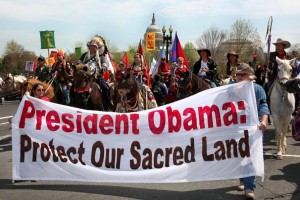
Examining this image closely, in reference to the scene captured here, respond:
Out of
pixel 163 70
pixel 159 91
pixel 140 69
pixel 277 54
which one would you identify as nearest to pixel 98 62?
pixel 140 69

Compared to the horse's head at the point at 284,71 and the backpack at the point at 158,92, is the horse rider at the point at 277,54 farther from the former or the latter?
the backpack at the point at 158,92

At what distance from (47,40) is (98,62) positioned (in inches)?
404

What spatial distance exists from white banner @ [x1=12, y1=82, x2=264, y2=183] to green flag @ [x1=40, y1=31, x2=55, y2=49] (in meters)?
13.9

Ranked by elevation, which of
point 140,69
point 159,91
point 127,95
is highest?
point 140,69

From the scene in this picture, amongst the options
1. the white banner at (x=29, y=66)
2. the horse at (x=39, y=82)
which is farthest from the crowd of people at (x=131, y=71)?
the white banner at (x=29, y=66)

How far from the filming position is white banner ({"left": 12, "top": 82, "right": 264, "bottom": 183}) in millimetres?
5832

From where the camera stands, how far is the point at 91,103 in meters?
9.61

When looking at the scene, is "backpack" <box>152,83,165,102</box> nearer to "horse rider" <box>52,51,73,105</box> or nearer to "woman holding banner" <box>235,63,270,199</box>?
"horse rider" <box>52,51,73,105</box>

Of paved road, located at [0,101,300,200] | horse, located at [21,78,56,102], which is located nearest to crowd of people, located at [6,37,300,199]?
horse, located at [21,78,56,102]

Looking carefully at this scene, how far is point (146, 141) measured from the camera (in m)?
6.05

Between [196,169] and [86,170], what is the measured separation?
1652mm

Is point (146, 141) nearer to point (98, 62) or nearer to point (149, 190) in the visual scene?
point (149, 190)

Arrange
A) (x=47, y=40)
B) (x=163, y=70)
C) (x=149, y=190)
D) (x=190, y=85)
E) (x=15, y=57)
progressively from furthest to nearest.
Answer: (x=15, y=57)
(x=47, y=40)
(x=163, y=70)
(x=190, y=85)
(x=149, y=190)

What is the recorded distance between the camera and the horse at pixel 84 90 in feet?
30.5
